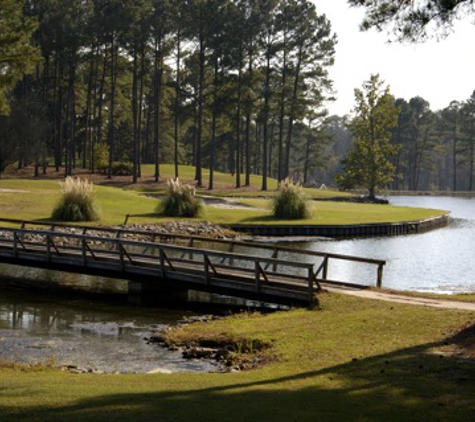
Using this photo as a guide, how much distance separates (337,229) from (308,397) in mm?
42595

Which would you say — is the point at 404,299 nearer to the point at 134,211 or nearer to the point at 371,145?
the point at 134,211

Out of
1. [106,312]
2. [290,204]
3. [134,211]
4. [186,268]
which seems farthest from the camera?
[290,204]

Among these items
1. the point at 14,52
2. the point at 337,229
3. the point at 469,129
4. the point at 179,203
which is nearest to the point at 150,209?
the point at 179,203

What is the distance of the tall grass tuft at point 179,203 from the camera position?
52.8 m

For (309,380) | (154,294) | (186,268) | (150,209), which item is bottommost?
(154,294)

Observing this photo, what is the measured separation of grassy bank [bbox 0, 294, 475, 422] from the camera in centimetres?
1040

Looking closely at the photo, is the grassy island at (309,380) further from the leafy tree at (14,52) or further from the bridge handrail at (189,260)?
the leafy tree at (14,52)

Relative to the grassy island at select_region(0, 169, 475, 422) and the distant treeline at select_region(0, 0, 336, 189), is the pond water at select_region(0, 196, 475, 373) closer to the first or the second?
the grassy island at select_region(0, 169, 475, 422)

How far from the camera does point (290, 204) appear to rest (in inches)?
2194

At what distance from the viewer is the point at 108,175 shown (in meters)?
84.6

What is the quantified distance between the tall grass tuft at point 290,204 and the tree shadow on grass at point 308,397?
1623 inches

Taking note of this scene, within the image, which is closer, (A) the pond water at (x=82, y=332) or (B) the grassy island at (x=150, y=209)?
(A) the pond water at (x=82, y=332)

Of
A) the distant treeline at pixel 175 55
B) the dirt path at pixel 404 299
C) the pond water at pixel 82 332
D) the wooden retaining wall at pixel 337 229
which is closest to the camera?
the pond water at pixel 82 332

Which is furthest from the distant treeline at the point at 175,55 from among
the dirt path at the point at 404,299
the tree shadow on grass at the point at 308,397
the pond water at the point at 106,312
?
the tree shadow on grass at the point at 308,397
